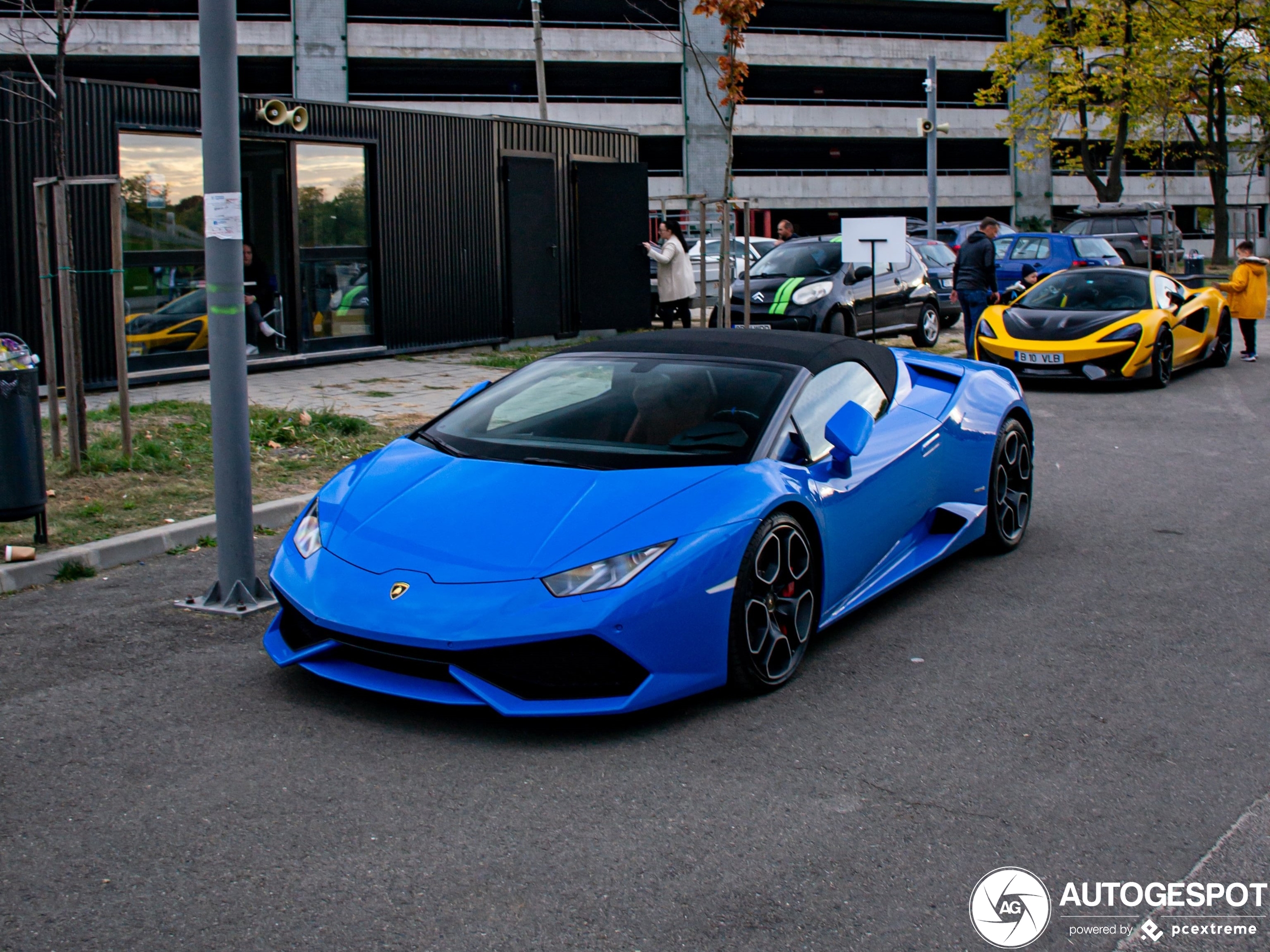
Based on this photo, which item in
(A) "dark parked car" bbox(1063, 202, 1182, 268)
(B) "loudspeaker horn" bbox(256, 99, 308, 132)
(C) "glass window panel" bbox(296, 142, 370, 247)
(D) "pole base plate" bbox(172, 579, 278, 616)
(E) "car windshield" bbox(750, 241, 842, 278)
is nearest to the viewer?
(D) "pole base plate" bbox(172, 579, 278, 616)

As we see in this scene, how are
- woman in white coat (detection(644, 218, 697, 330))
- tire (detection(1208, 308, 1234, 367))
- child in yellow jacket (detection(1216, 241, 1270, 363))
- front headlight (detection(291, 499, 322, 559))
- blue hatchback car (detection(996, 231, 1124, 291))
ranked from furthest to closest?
blue hatchback car (detection(996, 231, 1124, 291))
woman in white coat (detection(644, 218, 697, 330))
child in yellow jacket (detection(1216, 241, 1270, 363))
tire (detection(1208, 308, 1234, 367))
front headlight (detection(291, 499, 322, 559))

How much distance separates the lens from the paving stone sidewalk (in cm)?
1188

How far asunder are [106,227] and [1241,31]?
38786 millimetres

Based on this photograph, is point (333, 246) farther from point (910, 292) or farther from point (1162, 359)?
point (1162, 359)

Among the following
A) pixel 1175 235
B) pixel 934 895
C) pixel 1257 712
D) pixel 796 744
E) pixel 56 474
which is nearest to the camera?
pixel 934 895

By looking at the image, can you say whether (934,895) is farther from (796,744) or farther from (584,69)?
(584,69)

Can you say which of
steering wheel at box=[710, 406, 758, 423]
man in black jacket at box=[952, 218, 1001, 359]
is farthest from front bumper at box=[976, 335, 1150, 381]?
steering wheel at box=[710, 406, 758, 423]

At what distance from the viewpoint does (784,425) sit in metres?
5.07

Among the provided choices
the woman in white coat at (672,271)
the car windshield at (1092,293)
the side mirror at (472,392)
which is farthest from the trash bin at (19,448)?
the woman in white coat at (672,271)

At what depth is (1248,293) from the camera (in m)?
15.9

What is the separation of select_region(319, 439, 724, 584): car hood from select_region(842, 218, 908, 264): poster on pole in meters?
11.5

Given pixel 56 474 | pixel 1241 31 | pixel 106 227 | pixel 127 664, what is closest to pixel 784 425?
pixel 127 664

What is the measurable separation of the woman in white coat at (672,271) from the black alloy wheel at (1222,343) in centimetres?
684

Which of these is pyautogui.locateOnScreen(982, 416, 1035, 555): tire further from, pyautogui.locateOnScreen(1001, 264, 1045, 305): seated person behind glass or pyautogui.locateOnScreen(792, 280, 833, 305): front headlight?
pyautogui.locateOnScreen(792, 280, 833, 305): front headlight
